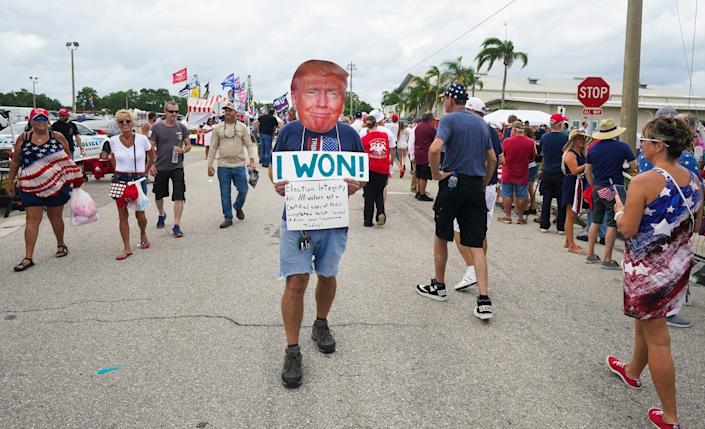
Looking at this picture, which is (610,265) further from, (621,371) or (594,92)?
(594,92)

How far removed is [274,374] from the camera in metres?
3.42

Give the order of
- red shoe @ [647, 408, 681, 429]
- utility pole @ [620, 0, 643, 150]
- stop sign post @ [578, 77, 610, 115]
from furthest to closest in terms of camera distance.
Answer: stop sign post @ [578, 77, 610, 115] < utility pole @ [620, 0, 643, 150] < red shoe @ [647, 408, 681, 429]

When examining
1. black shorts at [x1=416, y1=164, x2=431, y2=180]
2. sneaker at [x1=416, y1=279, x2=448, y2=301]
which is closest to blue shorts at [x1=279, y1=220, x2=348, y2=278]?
sneaker at [x1=416, y1=279, x2=448, y2=301]

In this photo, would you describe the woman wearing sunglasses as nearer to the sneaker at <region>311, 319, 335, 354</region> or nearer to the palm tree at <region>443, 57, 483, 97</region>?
the sneaker at <region>311, 319, 335, 354</region>

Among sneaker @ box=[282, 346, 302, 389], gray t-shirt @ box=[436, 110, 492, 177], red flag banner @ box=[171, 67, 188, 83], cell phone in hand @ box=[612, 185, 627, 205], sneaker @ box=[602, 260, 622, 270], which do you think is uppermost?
red flag banner @ box=[171, 67, 188, 83]

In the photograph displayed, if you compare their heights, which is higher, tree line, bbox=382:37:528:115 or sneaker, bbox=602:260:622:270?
tree line, bbox=382:37:528:115

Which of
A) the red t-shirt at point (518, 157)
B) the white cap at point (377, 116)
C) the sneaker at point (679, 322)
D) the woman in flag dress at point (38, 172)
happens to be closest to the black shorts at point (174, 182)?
the woman in flag dress at point (38, 172)

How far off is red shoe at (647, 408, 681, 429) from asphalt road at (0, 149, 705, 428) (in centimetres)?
7

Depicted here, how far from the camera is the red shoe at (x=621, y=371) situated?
10.9 ft

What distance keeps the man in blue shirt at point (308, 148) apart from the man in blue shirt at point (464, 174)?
4.10ft

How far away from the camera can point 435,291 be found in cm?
498

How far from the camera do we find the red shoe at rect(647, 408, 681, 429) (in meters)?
2.80

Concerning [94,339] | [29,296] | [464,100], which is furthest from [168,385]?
[464,100]

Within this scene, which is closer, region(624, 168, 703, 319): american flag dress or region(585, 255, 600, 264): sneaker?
region(624, 168, 703, 319): american flag dress
